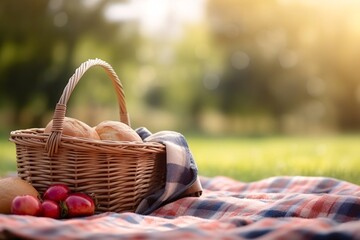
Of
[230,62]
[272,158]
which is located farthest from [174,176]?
[230,62]

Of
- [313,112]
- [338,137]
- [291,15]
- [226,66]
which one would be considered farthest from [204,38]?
[338,137]

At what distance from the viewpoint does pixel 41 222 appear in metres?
1.75

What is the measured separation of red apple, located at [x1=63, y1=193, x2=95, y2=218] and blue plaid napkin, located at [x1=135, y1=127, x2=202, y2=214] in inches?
10.6

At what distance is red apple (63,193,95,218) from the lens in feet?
6.67

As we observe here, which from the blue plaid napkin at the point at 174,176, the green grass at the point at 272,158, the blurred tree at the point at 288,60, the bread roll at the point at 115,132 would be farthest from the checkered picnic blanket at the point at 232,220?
the blurred tree at the point at 288,60

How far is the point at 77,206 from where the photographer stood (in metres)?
2.03

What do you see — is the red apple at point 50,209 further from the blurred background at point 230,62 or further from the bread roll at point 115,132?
the blurred background at point 230,62

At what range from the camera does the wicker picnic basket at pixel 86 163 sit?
6.88ft

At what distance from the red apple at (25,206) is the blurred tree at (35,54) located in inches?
256

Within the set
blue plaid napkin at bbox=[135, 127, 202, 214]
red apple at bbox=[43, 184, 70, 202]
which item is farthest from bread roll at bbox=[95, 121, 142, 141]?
red apple at bbox=[43, 184, 70, 202]

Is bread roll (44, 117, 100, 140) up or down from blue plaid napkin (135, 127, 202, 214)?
up

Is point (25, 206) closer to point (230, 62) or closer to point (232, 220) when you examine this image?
point (232, 220)

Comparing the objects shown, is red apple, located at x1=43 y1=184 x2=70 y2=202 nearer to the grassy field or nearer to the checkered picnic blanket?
the checkered picnic blanket

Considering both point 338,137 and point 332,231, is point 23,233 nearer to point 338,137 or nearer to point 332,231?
point 332,231
